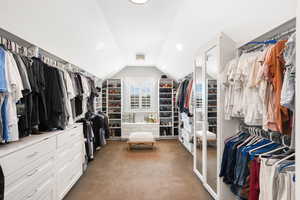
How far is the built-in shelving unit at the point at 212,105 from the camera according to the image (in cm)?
246

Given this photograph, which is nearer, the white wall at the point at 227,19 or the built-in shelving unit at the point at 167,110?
the white wall at the point at 227,19

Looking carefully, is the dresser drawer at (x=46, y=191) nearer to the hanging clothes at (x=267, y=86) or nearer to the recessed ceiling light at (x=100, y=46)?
the hanging clothes at (x=267, y=86)

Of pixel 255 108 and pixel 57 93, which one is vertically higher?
pixel 57 93

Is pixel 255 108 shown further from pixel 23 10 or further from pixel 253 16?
pixel 23 10

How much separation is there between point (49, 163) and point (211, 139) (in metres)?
2.09

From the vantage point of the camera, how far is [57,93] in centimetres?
220

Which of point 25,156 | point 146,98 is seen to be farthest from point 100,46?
point 146,98

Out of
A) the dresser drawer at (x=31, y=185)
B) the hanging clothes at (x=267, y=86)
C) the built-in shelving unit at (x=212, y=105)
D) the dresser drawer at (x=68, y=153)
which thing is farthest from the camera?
the built-in shelving unit at (x=212, y=105)

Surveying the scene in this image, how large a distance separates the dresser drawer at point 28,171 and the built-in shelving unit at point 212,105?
81.8 inches

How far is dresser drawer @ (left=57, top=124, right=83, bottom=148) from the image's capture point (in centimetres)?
227

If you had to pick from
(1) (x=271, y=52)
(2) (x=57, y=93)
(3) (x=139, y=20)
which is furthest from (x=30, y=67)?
(1) (x=271, y=52)

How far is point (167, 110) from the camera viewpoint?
20.5 feet

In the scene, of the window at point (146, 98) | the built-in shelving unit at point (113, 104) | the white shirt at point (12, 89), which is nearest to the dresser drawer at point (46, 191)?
the white shirt at point (12, 89)

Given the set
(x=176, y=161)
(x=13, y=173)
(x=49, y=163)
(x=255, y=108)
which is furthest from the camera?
(x=176, y=161)
